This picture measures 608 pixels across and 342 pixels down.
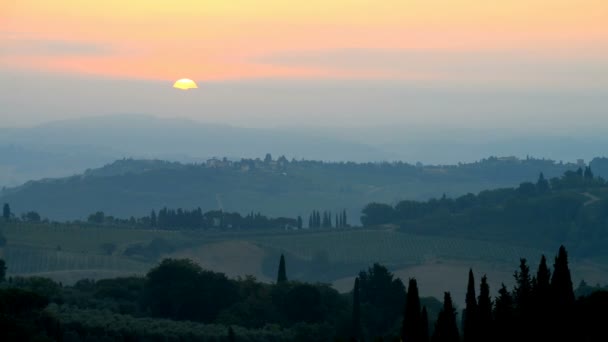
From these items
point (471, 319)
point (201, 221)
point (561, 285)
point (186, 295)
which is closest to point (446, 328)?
point (471, 319)

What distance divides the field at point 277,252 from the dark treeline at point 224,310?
125ft

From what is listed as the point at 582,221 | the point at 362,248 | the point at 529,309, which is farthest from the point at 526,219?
the point at 529,309

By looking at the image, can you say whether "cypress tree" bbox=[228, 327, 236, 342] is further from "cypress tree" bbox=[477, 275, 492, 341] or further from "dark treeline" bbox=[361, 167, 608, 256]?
"dark treeline" bbox=[361, 167, 608, 256]

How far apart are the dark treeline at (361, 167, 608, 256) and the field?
3.47 meters

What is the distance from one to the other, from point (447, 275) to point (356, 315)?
5808 cm

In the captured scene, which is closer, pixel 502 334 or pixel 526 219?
pixel 502 334

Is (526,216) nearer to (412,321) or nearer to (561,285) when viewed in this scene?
(412,321)

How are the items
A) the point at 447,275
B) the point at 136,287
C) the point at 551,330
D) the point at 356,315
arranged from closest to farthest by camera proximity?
the point at 551,330, the point at 356,315, the point at 136,287, the point at 447,275

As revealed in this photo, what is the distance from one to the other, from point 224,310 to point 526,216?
80.0m

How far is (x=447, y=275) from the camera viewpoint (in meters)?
135

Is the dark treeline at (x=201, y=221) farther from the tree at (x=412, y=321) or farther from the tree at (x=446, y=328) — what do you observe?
the tree at (x=446, y=328)

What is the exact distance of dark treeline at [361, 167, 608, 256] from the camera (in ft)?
497

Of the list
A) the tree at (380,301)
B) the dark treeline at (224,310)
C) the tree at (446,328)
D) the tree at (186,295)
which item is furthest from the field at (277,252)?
the tree at (446,328)

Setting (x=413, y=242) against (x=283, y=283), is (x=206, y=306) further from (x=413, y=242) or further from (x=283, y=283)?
(x=413, y=242)
